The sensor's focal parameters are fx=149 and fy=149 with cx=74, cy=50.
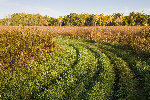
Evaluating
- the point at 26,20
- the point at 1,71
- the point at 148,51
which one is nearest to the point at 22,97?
the point at 1,71

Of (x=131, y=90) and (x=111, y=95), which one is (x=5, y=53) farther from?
(x=131, y=90)

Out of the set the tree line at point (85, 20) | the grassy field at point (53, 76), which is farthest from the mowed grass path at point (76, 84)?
the tree line at point (85, 20)

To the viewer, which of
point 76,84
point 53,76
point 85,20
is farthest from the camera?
point 85,20

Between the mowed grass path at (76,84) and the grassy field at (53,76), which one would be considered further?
the grassy field at (53,76)

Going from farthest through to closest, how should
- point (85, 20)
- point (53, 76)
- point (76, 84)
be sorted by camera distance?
point (85, 20), point (53, 76), point (76, 84)

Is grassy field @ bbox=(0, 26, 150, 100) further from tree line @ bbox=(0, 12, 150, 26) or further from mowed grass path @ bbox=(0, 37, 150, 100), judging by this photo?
tree line @ bbox=(0, 12, 150, 26)

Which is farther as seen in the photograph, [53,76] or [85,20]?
[85,20]

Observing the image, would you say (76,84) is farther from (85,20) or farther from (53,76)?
(85,20)

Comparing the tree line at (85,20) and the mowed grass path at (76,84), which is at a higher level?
the tree line at (85,20)

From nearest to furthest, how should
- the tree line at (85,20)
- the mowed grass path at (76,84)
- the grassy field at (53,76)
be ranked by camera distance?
1. the mowed grass path at (76,84)
2. the grassy field at (53,76)
3. the tree line at (85,20)

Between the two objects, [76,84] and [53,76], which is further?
[53,76]

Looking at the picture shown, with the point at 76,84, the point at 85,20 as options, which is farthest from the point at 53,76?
the point at 85,20

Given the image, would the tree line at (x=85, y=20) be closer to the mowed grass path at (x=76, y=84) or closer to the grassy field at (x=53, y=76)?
the grassy field at (x=53, y=76)

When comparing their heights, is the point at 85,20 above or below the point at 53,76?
above
